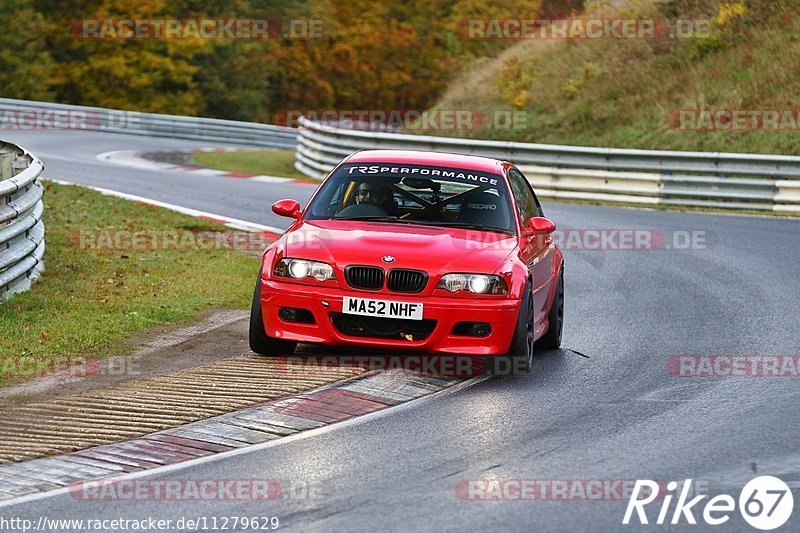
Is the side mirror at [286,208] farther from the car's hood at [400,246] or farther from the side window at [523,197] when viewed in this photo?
the side window at [523,197]

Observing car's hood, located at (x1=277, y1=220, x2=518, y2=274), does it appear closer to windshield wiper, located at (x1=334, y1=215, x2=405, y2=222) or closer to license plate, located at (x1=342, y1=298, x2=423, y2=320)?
windshield wiper, located at (x1=334, y1=215, x2=405, y2=222)

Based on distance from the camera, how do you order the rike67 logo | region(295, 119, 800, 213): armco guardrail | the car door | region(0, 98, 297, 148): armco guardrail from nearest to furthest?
the rike67 logo → the car door → region(295, 119, 800, 213): armco guardrail → region(0, 98, 297, 148): armco guardrail

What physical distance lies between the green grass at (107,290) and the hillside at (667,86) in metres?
13.7

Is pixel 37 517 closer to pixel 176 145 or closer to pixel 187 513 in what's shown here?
pixel 187 513

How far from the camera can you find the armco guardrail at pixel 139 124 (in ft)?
129

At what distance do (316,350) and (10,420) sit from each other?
113 inches

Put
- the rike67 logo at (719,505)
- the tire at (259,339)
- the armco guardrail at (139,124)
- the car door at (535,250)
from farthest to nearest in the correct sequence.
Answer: the armco guardrail at (139,124), the car door at (535,250), the tire at (259,339), the rike67 logo at (719,505)

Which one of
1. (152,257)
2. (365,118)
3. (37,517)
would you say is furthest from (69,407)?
(365,118)

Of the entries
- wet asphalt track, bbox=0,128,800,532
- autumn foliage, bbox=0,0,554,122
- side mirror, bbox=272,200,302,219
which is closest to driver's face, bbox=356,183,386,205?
side mirror, bbox=272,200,302,219

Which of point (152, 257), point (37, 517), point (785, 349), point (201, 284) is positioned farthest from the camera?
point (152, 257)

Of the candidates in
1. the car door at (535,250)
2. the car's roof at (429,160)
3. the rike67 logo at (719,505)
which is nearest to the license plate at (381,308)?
the car door at (535,250)

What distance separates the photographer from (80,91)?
187 feet

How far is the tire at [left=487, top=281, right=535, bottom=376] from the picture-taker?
964 centimetres

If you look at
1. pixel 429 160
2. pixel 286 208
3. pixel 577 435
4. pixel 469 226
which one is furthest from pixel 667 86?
pixel 577 435
